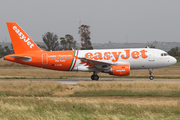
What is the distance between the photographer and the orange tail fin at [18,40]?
→ 33.4m

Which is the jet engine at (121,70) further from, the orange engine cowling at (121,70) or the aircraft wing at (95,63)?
the aircraft wing at (95,63)

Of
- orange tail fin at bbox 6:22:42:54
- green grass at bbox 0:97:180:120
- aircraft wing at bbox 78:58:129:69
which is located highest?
orange tail fin at bbox 6:22:42:54

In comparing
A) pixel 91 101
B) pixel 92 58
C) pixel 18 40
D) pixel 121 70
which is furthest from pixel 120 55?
pixel 91 101

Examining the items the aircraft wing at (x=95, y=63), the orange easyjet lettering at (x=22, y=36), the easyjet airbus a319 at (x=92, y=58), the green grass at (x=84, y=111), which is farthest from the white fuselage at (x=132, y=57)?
the green grass at (x=84, y=111)

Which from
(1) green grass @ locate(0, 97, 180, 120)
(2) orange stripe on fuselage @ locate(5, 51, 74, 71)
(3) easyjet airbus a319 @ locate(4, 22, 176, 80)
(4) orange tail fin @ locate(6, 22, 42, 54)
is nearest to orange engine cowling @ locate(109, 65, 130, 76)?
(3) easyjet airbus a319 @ locate(4, 22, 176, 80)

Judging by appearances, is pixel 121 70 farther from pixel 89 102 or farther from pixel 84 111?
pixel 84 111

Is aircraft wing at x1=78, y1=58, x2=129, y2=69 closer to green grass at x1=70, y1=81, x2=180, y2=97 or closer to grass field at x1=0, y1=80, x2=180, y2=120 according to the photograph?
green grass at x1=70, y1=81, x2=180, y2=97

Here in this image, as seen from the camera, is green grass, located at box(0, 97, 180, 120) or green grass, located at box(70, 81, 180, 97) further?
green grass, located at box(70, 81, 180, 97)

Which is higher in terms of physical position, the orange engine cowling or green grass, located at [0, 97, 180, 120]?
the orange engine cowling

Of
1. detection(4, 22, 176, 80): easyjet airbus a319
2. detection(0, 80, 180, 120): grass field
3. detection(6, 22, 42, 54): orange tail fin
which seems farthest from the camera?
detection(6, 22, 42, 54): orange tail fin

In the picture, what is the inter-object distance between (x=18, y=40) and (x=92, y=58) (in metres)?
10.3

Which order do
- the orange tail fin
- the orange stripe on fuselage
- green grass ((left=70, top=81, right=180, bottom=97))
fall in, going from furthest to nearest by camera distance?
1. the orange tail fin
2. the orange stripe on fuselage
3. green grass ((left=70, top=81, right=180, bottom=97))

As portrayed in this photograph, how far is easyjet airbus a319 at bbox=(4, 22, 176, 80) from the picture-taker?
31.5 meters

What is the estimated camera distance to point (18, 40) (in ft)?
110
